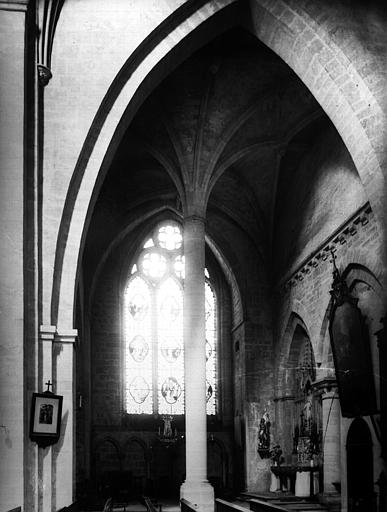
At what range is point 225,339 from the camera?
2544 centimetres

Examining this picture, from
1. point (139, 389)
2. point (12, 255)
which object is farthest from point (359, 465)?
point (139, 389)

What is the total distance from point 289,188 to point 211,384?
6971mm

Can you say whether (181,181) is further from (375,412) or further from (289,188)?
(375,412)

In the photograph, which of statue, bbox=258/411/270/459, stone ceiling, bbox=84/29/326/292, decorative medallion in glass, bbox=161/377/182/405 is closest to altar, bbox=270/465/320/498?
statue, bbox=258/411/270/459

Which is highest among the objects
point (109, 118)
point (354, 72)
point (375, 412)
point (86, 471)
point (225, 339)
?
point (354, 72)

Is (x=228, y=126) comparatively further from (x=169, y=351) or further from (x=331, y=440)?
(x=169, y=351)

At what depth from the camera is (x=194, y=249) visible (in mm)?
17422

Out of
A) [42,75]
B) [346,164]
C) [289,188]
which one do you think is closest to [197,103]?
[346,164]

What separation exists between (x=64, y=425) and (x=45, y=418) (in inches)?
26.8

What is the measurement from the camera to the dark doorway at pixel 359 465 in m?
15.2

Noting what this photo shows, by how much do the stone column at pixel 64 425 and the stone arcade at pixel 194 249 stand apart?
0.09 feet

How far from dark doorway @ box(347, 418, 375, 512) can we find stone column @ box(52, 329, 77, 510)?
6193 millimetres

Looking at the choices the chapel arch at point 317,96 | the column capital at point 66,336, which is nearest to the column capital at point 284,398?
the chapel arch at point 317,96

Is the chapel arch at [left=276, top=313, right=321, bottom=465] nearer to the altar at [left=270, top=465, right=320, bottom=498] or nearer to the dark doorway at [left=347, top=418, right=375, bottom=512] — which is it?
the altar at [left=270, top=465, right=320, bottom=498]
